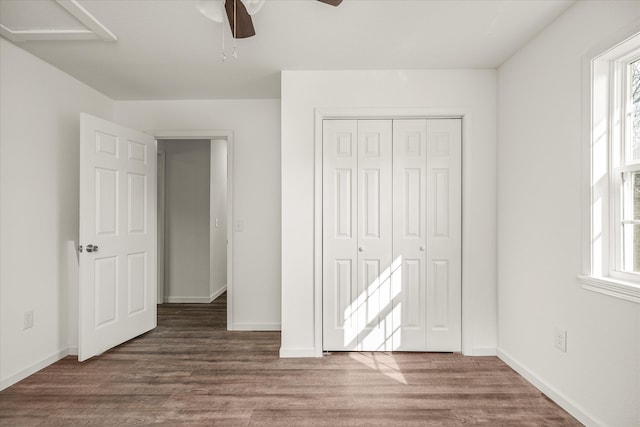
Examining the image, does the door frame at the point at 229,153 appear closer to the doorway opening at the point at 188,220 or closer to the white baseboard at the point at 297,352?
the white baseboard at the point at 297,352

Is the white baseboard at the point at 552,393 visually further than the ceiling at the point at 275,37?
No

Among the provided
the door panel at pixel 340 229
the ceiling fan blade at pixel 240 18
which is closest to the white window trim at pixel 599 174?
the door panel at pixel 340 229

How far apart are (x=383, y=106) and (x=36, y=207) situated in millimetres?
2810

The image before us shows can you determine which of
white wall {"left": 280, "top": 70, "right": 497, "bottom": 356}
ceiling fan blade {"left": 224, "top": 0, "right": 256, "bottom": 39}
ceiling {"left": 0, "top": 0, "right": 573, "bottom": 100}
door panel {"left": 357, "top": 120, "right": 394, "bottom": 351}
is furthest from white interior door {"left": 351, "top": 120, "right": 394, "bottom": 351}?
ceiling fan blade {"left": 224, "top": 0, "right": 256, "bottom": 39}

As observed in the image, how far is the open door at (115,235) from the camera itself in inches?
120

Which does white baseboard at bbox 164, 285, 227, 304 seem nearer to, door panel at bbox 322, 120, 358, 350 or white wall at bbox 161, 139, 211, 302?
white wall at bbox 161, 139, 211, 302

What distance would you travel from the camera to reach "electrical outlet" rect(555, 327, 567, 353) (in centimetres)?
228

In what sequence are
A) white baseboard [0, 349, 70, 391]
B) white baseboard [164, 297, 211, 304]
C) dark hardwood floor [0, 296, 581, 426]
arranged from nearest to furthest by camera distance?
dark hardwood floor [0, 296, 581, 426] → white baseboard [0, 349, 70, 391] → white baseboard [164, 297, 211, 304]

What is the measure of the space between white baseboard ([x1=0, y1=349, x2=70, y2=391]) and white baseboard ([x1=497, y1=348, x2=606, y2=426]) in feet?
11.7

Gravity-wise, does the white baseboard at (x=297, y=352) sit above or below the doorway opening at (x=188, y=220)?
below

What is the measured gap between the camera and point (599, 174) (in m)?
2.05

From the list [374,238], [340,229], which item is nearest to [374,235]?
[374,238]

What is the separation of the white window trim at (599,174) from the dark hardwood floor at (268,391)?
92 centimetres

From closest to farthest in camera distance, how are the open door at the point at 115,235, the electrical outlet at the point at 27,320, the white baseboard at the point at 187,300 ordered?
the electrical outlet at the point at 27,320
the open door at the point at 115,235
the white baseboard at the point at 187,300
